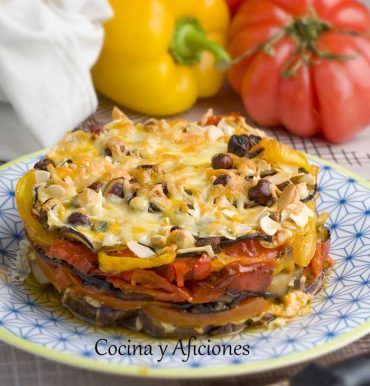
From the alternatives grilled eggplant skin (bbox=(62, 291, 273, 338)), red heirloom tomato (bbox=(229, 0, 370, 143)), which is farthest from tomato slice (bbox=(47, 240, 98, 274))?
red heirloom tomato (bbox=(229, 0, 370, 143))

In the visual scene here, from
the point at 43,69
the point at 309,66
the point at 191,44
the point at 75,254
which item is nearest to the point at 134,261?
the point at 75,254

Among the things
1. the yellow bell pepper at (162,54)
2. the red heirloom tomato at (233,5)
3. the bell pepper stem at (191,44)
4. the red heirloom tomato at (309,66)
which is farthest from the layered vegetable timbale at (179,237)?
the red heirloom tomato at (233,5)

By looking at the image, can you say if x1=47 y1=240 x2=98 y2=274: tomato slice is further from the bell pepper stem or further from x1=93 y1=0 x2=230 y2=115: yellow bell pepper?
the bell pepper stem

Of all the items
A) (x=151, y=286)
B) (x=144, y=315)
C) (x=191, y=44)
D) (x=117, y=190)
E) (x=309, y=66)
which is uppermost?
(x=117, y=190)

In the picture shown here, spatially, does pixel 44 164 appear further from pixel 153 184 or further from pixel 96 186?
pixel 153 184

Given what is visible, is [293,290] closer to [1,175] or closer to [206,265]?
[206,265]

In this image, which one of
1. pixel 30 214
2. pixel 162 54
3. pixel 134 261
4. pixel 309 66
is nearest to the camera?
pixel 134 261
